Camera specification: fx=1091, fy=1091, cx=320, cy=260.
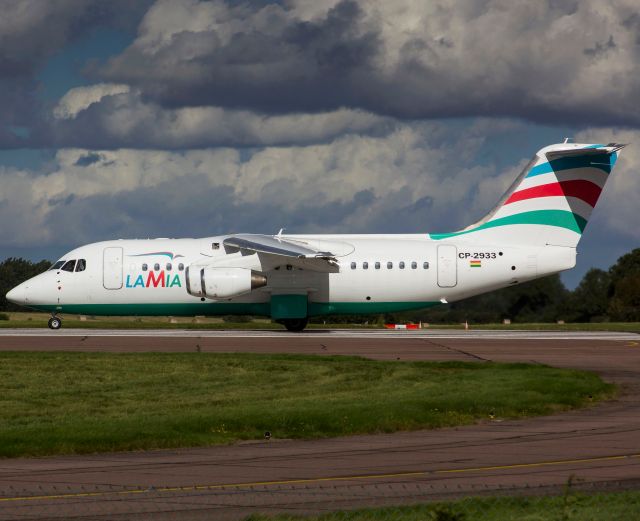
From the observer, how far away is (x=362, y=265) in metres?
44.3

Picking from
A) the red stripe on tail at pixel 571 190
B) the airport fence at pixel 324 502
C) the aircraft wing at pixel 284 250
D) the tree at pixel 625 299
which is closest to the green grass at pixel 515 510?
the airport fence at pixel 324 502

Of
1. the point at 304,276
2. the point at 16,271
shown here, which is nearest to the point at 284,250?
the point at 304,276

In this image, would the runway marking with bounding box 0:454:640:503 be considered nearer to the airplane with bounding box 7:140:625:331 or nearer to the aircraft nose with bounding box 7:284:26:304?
the airplane with bounding box 7:140:625:331

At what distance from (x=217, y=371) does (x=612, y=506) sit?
17264 millimetres

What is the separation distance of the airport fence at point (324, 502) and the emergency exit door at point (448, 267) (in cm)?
3108

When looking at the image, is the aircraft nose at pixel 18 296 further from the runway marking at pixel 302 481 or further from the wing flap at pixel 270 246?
the runway marking at pixel 302 481

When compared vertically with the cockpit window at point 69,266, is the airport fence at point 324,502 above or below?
below

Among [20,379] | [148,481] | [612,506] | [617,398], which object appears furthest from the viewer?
[20,379]

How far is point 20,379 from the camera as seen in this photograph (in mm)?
25828

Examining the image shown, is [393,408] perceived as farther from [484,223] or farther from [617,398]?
[484,223]

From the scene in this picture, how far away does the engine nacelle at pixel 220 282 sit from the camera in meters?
42.3

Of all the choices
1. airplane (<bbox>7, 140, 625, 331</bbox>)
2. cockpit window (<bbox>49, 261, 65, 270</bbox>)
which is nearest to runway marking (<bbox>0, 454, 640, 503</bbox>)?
airplane (<bbox>7, 140, 625, 331</bbox>)

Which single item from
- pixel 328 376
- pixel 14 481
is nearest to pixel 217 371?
pixel 328 376

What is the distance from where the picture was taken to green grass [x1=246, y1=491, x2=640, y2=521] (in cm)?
1089
